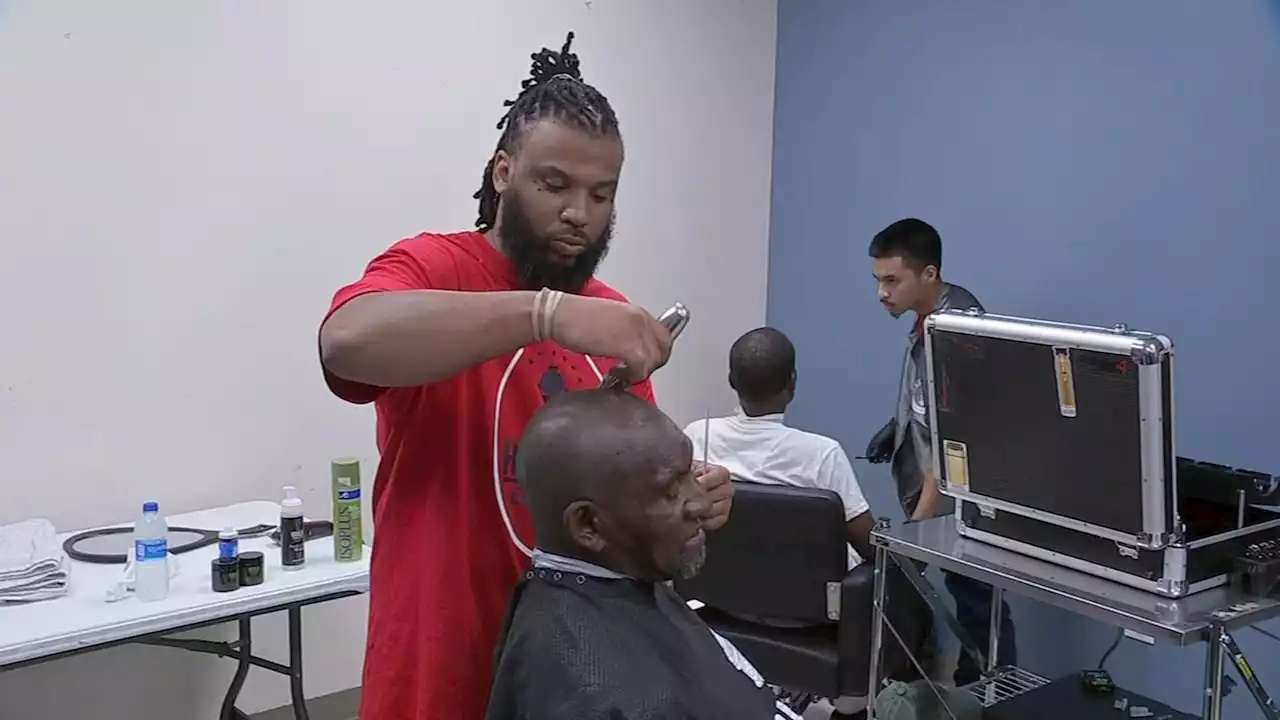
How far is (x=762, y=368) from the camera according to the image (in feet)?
8.25

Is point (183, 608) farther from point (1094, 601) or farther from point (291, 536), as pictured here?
point (1094, 601)

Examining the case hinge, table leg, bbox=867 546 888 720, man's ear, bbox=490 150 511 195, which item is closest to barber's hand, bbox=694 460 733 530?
man's ear, bbox=490 150 511 195

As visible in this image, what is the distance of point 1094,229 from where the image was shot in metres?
2.77

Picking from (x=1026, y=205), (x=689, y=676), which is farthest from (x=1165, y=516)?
(x=1026, y=205)

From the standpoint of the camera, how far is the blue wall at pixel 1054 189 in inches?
97.9

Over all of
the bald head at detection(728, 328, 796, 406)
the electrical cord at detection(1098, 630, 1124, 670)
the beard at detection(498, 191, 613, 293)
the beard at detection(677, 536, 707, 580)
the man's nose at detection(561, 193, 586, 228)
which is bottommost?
the electrical cord at detection(1098, 630, 1124, 670)

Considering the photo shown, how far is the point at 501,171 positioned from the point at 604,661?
1.75ft

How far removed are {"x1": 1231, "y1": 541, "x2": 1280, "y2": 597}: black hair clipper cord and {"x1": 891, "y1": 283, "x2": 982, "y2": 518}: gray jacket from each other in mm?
923

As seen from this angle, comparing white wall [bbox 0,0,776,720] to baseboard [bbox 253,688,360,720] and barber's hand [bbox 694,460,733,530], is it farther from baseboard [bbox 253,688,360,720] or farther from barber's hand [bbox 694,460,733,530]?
barber's hand [bbox 694,460,733,530]

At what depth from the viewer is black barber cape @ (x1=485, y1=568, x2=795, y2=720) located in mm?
978

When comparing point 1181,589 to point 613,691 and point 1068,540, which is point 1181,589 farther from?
point 613,691

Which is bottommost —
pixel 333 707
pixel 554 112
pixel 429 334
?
pixel 333 707

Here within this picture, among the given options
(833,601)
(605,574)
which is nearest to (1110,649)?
(833,601)

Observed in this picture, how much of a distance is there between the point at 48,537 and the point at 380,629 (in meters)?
1.37
